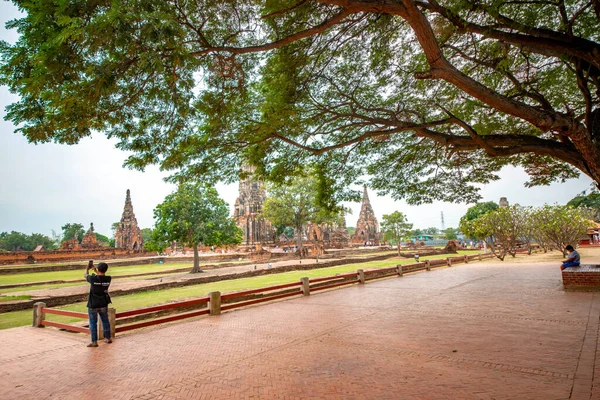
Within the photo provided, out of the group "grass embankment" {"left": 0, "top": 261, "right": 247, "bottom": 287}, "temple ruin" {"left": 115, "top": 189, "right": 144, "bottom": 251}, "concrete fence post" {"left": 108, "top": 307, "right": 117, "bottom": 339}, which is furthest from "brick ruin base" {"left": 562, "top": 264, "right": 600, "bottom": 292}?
"temple ruin" {"left": 115, "top": 189, "right": 144, "bottom": 251}

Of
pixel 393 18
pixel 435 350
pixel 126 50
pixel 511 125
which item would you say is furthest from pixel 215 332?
pixel 511 125

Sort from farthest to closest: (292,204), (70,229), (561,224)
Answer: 1. (70,229)
2. (292,204)
3. (561,224)

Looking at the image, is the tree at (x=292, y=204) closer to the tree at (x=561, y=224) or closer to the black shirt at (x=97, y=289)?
the tree at (x=561, y=224)

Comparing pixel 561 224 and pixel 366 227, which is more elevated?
pixel 366 227

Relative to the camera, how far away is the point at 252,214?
174ft

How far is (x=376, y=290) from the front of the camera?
13.8 m

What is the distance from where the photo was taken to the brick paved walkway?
4.54 meters

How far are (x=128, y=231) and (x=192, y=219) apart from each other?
30248 mm

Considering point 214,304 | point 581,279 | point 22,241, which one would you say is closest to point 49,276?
point 214,304

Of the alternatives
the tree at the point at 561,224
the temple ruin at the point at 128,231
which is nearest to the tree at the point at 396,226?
the tree at the point at 561,224

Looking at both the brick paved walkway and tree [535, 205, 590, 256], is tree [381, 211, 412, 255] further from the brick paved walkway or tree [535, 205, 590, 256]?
the brick paved walkway

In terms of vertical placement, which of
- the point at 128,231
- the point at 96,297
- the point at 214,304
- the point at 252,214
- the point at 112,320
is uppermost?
the point at 252,214

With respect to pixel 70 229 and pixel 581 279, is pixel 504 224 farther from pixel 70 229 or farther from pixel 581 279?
pixel 70 229

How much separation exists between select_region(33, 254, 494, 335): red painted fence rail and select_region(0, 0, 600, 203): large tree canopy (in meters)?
3.74
